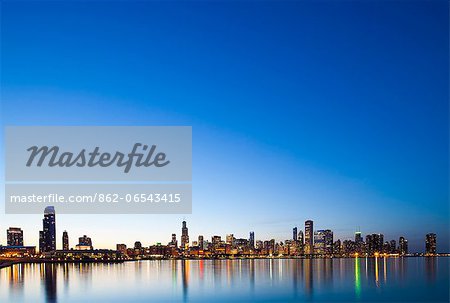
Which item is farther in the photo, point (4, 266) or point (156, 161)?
point (4, 266)

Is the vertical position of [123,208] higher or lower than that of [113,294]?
higher

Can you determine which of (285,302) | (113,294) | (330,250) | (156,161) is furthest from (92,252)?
(156,161)

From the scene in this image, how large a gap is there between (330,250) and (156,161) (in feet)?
372

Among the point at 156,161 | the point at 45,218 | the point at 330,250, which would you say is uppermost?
the point at 156,161

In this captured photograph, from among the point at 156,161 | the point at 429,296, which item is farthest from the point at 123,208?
the point at 429,296

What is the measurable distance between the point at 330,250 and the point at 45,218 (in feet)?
234

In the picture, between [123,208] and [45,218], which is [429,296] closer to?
[123,208]

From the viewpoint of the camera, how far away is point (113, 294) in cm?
2636

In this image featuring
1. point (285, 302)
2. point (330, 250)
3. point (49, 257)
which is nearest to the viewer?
point (285, 302)

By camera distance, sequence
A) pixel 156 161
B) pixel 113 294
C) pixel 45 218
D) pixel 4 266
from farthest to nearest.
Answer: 1. pixel 45 218
2. pixel 4 266
3. pixel 113 294
4. pixel 156 161

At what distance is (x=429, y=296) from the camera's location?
24.2m

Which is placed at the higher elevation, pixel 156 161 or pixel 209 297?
pixel 156 161

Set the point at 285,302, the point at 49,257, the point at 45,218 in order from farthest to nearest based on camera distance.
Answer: the point at 45,218 < the point at 49,257 < the point at 285,302

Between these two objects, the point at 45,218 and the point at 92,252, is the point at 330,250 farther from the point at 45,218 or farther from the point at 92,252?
the point at 45,218
